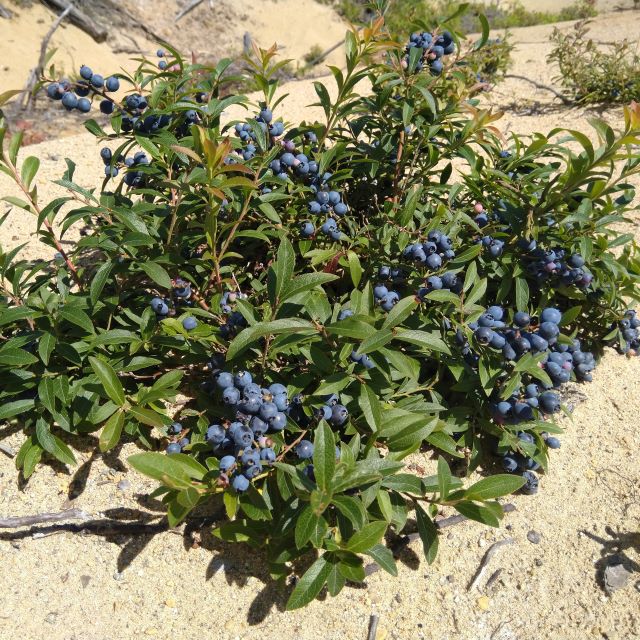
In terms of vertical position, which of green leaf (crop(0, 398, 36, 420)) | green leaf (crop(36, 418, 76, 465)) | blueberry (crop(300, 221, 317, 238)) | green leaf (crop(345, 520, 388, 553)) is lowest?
green leaf (crop(36, 418, 76, 465))

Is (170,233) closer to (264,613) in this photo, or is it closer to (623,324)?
(264,613)

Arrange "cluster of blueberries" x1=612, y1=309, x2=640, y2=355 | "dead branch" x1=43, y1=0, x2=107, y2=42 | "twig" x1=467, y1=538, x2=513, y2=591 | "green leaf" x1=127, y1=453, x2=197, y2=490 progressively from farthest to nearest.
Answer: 1. "dead branch" x1=43, y1=0, x2=107, y2=42
2. "cluster of blueberries" x1=612, y1=309, x2=640, y2=355
3. "twig" x1=467, y1=538, x2=513, y2=591
4. "green leaf" x1=127, y1=453, x2=197, y2=490

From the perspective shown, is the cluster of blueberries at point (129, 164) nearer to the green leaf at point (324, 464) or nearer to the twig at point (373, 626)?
the green leaf at point (324, 464)

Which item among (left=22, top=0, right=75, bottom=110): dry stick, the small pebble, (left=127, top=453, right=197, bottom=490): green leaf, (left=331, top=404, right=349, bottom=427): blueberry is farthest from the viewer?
(left=22, top=0, right=75, bottom=110): dry stick

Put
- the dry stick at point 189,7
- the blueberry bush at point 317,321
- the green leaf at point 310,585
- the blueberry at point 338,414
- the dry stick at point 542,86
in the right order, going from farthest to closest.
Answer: the dry stick at point 189,7 < the dry stick at point 542,86 < the blueberry at point 338,414 < the blueberry bush at point 317,321 < the green leaf at point 310,585

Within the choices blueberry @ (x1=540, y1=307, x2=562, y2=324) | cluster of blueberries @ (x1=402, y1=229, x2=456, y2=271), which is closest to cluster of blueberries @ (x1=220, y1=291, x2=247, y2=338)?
cluster of blueberries @ (x1=402, y1=229, x2=456, y2=271)

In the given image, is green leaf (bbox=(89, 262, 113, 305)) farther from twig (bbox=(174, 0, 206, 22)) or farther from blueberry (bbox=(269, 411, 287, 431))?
twig (bbox=(174, 0, 206, 22))

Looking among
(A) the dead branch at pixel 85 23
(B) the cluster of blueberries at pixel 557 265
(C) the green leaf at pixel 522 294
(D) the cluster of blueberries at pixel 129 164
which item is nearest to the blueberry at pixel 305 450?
(C) the green leaf at pixel 522 294
